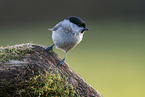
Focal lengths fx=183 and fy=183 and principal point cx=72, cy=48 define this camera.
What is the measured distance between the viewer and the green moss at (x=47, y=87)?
70.8 inches

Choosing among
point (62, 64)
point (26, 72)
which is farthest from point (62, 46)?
point (26, 72)

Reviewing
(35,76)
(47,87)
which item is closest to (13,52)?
(35,76)

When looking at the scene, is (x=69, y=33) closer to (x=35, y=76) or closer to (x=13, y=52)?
(x=13, y=52)

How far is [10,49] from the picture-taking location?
2.16 m

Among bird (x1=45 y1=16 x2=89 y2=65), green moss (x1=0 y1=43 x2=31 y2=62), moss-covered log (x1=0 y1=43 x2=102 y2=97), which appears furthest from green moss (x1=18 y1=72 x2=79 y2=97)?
bird (x1=45 y1=16 x2=89 y2=65)

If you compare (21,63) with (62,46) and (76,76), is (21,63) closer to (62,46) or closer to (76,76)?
(76,76)

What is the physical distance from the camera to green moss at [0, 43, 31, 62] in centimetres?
198

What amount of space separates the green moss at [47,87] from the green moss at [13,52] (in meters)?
0.35

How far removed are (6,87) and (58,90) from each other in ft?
1.76

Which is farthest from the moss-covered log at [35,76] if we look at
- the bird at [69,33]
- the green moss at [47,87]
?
the bird at [69,33]

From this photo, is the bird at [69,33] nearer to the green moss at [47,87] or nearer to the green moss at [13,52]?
the green moss at [13,52]

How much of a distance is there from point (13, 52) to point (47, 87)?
22.8 inches

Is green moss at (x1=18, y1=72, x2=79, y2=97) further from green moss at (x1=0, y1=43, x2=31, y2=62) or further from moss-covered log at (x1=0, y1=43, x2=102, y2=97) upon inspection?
green moss at (x1=0, y1=43, x2=31, y2=62)

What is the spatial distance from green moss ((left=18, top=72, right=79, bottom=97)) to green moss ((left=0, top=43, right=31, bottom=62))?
354mm
